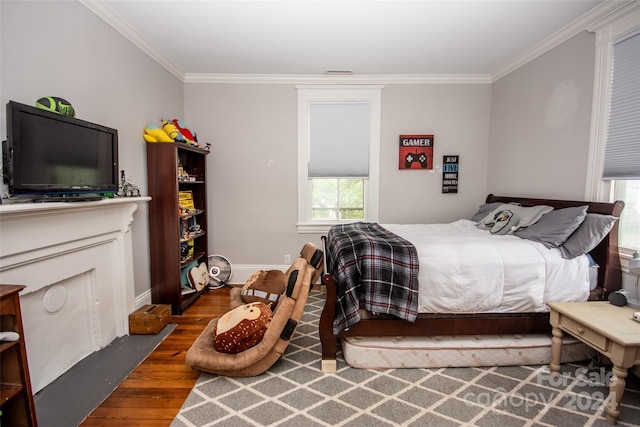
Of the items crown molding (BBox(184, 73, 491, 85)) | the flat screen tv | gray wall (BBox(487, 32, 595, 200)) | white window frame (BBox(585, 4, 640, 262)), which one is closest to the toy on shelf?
the flat screen tv

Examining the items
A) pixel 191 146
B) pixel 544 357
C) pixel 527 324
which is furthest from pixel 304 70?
pixel 544 357

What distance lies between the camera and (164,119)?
3238 millimetres

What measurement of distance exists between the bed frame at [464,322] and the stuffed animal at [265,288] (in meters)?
0.60

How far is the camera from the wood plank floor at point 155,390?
1609mm

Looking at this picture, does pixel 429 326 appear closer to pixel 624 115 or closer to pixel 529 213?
pixel 529 213

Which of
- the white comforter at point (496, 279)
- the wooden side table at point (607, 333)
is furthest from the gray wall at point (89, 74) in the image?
the wooden side table at point (607, 333)

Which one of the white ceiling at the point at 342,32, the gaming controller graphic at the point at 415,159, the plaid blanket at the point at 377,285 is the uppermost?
the white ceiling at the point at 342,32

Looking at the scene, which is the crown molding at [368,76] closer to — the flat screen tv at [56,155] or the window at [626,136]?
the window at [626,136]

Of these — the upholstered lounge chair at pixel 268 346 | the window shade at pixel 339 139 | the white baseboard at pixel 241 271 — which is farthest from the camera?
the white baseboard at pixel 241 271

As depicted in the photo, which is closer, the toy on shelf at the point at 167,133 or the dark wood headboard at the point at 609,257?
the dark wood headboard at the point at 609,257

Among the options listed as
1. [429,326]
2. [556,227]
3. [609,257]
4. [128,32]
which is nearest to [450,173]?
[556,227]

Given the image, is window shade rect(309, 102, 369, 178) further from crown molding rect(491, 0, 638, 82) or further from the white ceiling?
crown molding rect(491, 0, 638, 82)

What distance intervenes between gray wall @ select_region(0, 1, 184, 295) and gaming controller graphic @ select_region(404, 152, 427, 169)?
9.57 ft

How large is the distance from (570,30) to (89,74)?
3.92 metres
